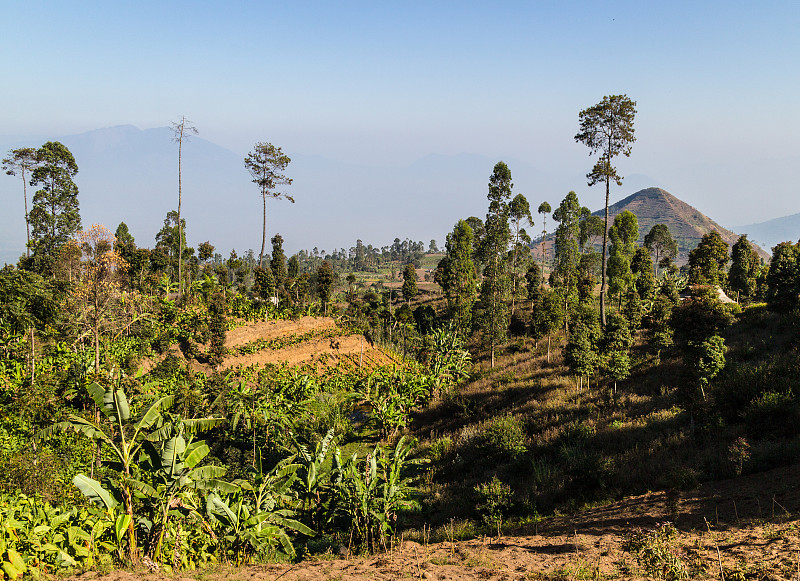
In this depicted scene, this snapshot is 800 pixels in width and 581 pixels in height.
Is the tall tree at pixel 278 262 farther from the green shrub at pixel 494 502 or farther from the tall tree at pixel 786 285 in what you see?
the tall tree at pixel 786 285

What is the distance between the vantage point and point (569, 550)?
850cm

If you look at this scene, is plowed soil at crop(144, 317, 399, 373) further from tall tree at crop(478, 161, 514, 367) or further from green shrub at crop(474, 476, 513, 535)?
green shrub at crop(474, 476, 513, 535)

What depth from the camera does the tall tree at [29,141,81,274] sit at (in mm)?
34000

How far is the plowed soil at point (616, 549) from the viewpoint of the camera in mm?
7090

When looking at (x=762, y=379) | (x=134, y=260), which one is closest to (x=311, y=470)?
(x=762, y=379)

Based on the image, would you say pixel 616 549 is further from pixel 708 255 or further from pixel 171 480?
pixel 708 255

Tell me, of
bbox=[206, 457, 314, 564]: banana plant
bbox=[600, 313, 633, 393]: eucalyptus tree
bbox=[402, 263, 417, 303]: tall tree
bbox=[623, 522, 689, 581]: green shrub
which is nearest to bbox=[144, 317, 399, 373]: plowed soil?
bbox=[402, 263, 417, 303]: tall tree

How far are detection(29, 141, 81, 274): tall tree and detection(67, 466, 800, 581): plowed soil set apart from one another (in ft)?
120

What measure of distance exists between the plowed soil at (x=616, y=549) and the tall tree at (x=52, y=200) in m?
36.5

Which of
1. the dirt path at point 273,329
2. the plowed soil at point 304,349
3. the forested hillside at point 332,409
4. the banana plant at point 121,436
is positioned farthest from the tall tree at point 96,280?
the banana plant at point 121,436

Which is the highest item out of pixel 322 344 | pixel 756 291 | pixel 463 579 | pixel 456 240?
pixel 456 240

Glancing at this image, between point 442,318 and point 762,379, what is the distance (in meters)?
36.1

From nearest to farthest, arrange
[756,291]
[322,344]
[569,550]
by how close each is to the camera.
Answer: [569,550]
[322,344]
[756,291]

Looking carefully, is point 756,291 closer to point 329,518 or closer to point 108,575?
point 329,518
